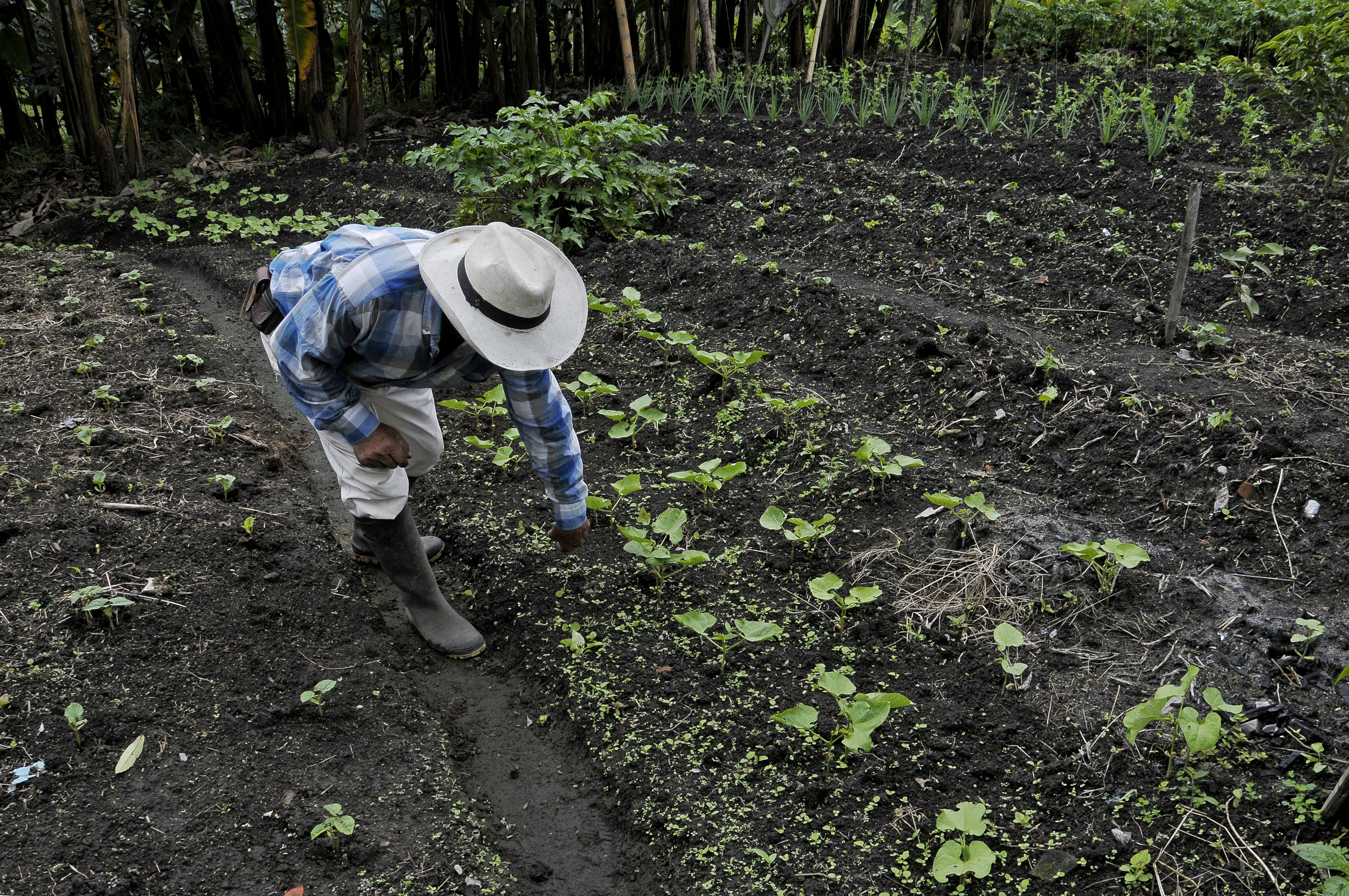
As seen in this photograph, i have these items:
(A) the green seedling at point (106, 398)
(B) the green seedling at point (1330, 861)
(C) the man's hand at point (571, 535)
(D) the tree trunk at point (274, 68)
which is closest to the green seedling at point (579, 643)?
(C) the man's hand at point (571, 535)

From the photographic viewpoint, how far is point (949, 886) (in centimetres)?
197

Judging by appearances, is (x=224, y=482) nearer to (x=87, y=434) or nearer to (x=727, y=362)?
(x=87, y=434)

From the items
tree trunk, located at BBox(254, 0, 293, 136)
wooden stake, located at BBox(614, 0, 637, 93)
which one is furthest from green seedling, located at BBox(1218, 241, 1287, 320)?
tree trunk, located at BBox(254, 0, 293, 136)

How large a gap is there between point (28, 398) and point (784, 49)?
A: 9296mm

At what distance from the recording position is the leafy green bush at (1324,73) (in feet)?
14.7

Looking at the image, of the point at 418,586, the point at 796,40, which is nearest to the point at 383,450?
the point at 418,586

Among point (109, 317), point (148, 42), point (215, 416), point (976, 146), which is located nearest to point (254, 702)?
point (215, 416)

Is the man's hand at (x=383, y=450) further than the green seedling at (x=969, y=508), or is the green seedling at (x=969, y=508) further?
the green seedling at (x=969, y=508)

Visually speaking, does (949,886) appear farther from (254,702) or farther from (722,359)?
(722,359)

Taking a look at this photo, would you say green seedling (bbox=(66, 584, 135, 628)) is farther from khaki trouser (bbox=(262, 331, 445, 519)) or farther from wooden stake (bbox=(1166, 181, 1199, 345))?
wooden stake (bbox=(1166, 181, 1199, 345))

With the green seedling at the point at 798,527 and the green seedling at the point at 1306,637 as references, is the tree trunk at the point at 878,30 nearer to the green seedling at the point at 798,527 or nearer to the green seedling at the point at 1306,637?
the green seedling at the point at 798,527

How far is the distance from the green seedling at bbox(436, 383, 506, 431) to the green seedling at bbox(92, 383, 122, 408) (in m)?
1.29

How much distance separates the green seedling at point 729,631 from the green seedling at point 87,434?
2329mm

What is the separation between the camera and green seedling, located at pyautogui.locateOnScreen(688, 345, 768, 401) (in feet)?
12.2
